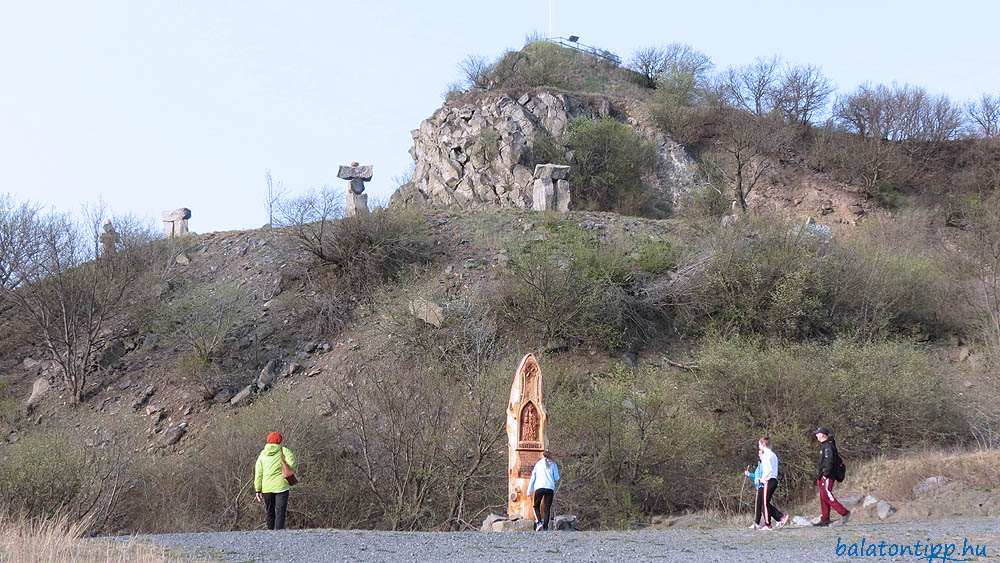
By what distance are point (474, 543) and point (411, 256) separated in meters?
17.0

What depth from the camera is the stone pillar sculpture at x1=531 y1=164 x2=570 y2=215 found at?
32.1 m

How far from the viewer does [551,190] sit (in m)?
32.3

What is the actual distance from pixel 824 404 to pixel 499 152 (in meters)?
24.5

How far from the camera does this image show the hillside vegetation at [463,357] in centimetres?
1630

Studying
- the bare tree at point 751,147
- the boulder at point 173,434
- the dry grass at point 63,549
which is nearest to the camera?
the dry grass at point 63,549

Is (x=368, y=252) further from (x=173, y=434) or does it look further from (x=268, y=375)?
(x=173, y=434)

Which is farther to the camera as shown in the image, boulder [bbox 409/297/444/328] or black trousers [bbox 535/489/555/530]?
boulder [bbox 409/297/444/328]

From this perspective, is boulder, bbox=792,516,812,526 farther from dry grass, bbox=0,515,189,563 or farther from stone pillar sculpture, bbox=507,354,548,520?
dry grass, bbox=0,515,189,563

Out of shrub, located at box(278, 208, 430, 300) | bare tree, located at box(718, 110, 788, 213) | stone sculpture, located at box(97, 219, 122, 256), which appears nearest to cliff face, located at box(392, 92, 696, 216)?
bare tree, located at box(718, 110, 788, 213)

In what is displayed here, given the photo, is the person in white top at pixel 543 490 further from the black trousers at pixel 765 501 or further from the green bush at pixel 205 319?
the green bush at pixel 205 319

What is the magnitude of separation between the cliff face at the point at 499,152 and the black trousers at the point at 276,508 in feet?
87.8

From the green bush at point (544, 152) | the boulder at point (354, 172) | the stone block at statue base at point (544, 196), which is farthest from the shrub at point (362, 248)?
the green bush at point (544, 152)

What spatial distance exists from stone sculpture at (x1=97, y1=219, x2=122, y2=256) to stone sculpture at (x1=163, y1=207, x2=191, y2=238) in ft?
16.3

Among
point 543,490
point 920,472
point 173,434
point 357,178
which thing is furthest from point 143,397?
point 920,472
